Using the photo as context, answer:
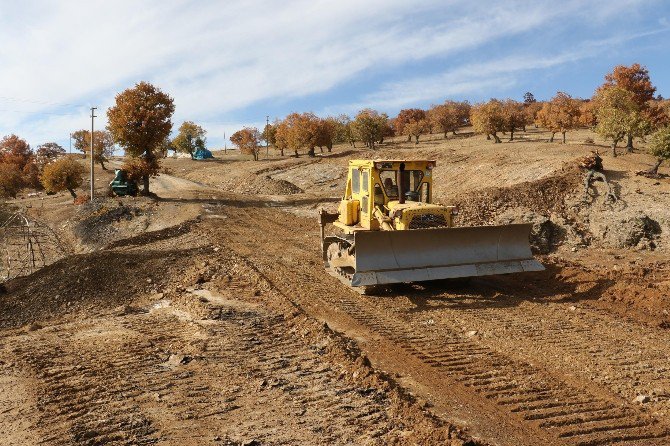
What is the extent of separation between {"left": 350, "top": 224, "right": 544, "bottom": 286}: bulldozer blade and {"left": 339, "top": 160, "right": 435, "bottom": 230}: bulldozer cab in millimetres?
1365

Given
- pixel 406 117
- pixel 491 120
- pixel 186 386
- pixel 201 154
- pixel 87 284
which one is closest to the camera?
pixel 186 386

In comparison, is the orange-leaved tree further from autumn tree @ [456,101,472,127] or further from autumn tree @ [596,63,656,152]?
autumn tree @ [596,63,656,152]

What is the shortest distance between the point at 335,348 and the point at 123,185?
27.0 metres

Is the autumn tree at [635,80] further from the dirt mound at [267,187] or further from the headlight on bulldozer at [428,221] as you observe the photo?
the headlight on bulldozer at [428,221]

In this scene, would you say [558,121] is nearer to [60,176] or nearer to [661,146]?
[661,146]

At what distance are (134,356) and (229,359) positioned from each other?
136cm

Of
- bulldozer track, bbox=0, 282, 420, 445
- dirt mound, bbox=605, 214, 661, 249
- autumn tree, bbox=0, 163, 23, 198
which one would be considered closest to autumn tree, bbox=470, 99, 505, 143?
dirt mound, bbox=605, 214, 661, 249

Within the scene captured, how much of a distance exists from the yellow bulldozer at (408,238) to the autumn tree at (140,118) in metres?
20.0

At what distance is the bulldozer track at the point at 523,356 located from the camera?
5.42 m

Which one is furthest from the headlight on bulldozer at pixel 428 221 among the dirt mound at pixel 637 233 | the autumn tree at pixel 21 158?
the autumn tree at pixel 21 158

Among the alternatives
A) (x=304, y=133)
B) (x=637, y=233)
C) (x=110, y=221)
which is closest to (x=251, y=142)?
(x=304, y=133)

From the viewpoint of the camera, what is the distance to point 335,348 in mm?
7508

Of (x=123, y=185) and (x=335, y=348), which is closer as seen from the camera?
(x=335, y=348)

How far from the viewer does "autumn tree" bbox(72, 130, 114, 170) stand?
60.9 metres
